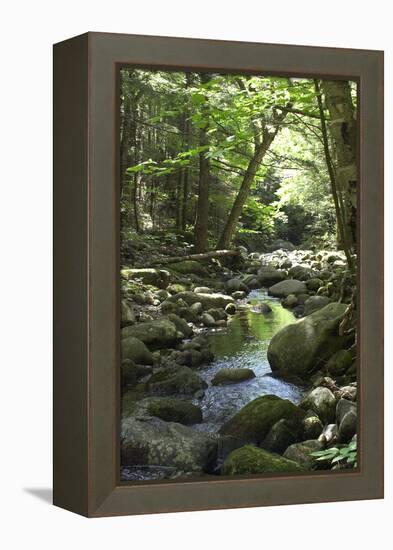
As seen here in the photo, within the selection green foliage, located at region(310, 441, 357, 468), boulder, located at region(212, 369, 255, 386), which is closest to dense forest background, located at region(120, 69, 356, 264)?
boulder, located at region(212, 369, 255, 386)

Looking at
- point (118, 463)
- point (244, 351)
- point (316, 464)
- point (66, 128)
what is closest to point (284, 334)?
point (244, 351)

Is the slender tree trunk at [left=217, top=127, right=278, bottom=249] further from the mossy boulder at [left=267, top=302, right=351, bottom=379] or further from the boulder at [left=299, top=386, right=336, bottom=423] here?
the boulder at [left=299, top=386, right=336, bottom=423]

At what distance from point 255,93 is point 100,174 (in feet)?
3.99

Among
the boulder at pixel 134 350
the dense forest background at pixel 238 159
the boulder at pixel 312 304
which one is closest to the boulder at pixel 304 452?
the boulder at pixel 312 304

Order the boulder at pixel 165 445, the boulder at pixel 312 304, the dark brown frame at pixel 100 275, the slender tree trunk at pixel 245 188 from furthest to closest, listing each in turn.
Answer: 1. the boulder at pixel 312 304
2. the slender tree trunk at pixel 245 188
3. the boulder at pixel 165 445
4. the dark brown frame at pixel 100 275

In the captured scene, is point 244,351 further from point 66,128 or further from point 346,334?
point 66,128

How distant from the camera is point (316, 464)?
26.9 ft

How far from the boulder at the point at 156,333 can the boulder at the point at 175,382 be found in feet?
0.55

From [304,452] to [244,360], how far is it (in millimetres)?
701

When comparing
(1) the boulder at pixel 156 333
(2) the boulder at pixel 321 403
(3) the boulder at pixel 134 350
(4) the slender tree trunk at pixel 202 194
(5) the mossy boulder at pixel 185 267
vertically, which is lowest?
(2) the boulder at pixel 321 403

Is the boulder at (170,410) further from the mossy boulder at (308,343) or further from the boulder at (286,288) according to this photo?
the boulder at (286,288)

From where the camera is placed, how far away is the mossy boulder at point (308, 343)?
26.7 feet

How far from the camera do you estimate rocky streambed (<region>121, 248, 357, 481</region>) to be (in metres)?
7.77

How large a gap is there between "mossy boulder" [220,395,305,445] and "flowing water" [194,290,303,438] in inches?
1.4
